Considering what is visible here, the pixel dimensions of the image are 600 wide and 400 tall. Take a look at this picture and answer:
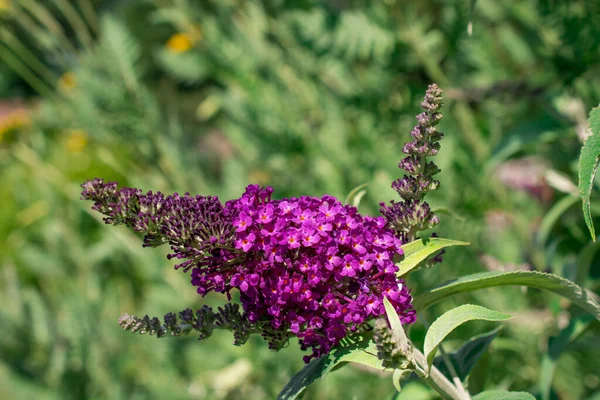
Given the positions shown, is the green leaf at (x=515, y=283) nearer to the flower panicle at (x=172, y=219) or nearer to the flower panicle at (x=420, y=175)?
the flower panicle at (x=420, y=175)

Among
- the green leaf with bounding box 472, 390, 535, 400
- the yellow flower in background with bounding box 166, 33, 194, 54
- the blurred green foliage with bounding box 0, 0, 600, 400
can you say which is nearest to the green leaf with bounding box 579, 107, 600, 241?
the green leaf with bounding box 472, 390, 535, 400

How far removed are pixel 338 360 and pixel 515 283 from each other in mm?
243

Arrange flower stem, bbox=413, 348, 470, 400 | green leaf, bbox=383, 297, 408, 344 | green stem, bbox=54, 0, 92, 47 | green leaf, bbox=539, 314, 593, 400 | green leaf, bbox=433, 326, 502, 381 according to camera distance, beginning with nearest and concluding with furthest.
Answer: green leaf, bbox=383, 297, 408, 344 → flower stem, bbox=413, 348, 470, 400 → green leaf, bbox=433, 326, 502, 381 → green leaf, bbox=539, 314, 593, 400 → green stem, bbox=54, 0, 92, 47

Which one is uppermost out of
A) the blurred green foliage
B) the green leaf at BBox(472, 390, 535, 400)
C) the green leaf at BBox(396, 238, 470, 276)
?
the blurred green foliage

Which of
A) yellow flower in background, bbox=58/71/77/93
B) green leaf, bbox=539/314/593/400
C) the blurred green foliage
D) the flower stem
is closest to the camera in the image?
the flower stem

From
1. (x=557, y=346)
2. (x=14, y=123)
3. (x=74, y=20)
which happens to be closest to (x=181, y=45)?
(x=74, y=20)

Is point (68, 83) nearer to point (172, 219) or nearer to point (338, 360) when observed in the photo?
point (172, 219)

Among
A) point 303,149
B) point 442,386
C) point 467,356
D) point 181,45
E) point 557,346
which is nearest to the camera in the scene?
point 442,386

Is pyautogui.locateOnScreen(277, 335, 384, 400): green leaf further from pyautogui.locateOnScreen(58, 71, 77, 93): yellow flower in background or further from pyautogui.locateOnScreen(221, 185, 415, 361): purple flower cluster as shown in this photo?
Result: pyautogui.locateOnScreen(58, 71, 77, 93): yellow flower in background

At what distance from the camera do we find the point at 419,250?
0.74m

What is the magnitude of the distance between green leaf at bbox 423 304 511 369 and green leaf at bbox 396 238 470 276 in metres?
0.07

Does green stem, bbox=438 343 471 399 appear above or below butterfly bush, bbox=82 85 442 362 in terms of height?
below

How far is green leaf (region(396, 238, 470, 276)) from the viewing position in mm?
726

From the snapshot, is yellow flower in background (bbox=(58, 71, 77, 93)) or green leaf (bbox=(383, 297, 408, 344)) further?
yellow flower in background (bbox=(58, 71, 77, 93))
